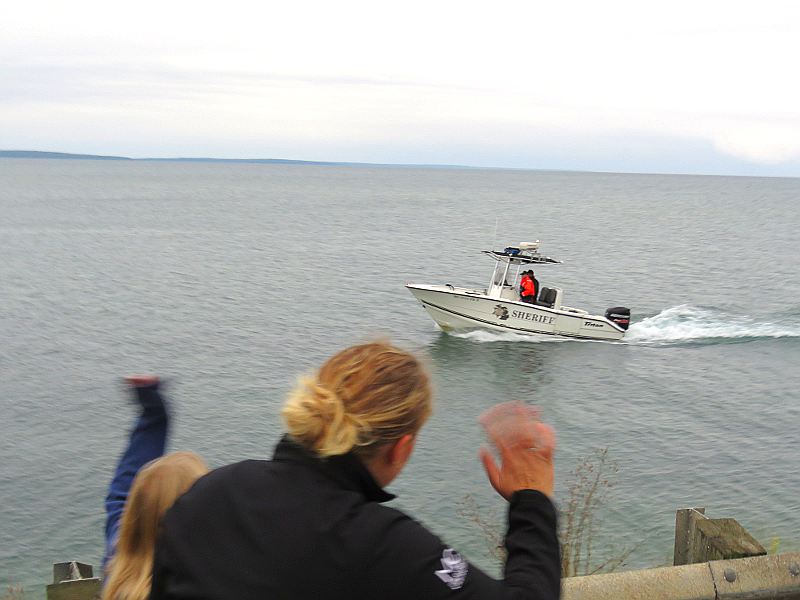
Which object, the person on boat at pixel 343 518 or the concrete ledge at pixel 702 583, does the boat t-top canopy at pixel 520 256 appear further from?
the person on boat at pixel 343 518

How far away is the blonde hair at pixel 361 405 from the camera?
1818mm

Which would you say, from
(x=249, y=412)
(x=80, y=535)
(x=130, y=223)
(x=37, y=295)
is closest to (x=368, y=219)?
(x=130, y=223)

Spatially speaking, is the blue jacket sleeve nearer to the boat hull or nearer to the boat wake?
the boat hull

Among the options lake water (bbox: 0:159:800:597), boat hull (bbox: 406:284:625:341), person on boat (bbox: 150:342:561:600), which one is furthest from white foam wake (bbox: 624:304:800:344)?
person on boat (bbox: 150:342:561:600)

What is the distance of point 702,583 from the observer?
131 inches

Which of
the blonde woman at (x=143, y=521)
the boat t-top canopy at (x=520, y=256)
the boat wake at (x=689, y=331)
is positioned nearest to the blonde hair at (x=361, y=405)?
the blonde woman at (x=143, y=521)

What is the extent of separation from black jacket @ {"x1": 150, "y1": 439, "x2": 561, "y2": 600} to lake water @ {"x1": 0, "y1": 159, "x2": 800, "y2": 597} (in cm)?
37

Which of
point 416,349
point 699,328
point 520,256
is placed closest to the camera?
point 416,349

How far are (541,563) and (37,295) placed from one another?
1725 inches

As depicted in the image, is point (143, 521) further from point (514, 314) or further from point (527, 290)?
point (527, 290)

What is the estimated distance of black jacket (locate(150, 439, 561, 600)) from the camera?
5.53ft

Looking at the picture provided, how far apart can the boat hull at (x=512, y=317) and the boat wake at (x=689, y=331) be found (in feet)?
0.78

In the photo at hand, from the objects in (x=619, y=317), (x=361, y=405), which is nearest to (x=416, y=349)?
(x=361, y=405)

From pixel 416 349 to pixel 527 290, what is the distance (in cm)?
2875
